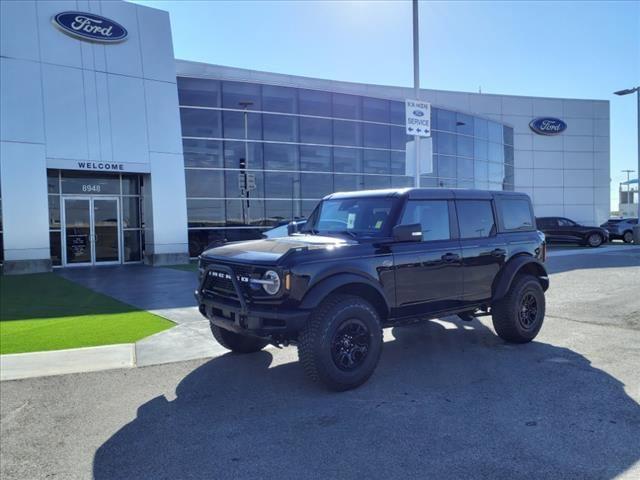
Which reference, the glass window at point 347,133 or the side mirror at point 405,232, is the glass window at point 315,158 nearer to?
the glass window at point 347,133

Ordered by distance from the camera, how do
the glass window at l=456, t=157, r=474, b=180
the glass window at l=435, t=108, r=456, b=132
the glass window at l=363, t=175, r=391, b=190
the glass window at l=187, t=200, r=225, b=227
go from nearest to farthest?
1. the glass window at l=187, t=200, r=225, b=227
2. the glass window at l=363, t=175, r=391, b=190
3. the glass window at l=435, t=108, r=456, b=132
4. the glass window at l=456, t=157, r=474, b=180

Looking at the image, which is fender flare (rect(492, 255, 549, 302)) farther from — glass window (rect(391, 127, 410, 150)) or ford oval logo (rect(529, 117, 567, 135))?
ford oval logo (rect(529, 117, 567, 135))

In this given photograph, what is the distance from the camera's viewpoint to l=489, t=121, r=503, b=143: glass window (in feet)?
111

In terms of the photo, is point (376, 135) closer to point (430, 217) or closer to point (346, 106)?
point (346, 106)

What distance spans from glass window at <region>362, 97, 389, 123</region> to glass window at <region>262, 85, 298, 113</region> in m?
4.07

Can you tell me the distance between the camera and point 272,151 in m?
23.0

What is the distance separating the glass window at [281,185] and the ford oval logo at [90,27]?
321 inches

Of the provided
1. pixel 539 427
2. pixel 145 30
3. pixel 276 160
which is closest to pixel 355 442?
pixel 539 427

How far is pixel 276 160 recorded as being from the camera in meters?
23.2

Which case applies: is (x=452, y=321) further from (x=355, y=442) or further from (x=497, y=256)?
(x=355, y=442)

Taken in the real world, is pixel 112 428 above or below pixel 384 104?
below

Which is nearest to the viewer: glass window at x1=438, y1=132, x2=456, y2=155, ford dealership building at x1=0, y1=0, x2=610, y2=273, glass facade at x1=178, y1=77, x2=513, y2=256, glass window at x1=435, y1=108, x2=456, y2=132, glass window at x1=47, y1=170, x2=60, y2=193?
ford dealership building at x1=0, y1=0, x2=610, y2=273

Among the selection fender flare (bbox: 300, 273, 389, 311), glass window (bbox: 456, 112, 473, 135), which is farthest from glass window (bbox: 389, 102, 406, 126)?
fender flare (bbox: 300, 273, 389, 311)

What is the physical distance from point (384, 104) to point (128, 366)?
23.0 m
